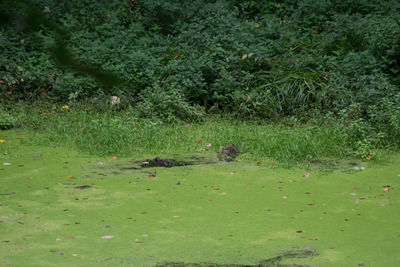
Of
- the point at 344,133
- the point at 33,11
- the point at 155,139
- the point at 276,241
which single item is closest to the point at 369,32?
the point at 344,133

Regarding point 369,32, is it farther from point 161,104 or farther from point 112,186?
point 112,186

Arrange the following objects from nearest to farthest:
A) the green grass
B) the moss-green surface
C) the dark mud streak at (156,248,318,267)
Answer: the dark mud streak at (156,248,318,267)
the moss-green surface
the green grass

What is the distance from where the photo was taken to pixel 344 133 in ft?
16.4

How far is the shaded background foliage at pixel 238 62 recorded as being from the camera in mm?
6082

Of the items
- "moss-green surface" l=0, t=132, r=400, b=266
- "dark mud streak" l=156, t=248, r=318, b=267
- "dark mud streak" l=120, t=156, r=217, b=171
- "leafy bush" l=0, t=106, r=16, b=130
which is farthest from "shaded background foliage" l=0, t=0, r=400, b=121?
"dark mud streak" l=156, t=248, r=318, b=267

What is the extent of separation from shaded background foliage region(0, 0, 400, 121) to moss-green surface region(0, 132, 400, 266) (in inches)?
58.3

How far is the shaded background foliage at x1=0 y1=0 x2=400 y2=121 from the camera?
239 inches

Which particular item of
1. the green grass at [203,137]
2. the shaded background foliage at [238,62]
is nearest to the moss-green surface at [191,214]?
the green grass at [203,137]

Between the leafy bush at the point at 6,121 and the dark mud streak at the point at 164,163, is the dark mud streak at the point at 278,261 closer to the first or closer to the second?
the dark mud streak at the point at 164,163

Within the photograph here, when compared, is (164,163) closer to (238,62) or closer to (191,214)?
(191,214)

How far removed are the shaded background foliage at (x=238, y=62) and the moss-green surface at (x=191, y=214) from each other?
148cm

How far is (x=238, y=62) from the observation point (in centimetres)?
684

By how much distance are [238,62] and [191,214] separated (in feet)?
12.6

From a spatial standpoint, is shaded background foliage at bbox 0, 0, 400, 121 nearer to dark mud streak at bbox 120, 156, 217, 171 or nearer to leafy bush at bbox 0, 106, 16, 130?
leafy bush at bbox 0, 106, 16, 130
